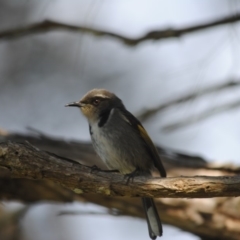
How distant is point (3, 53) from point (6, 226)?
3.94 metres

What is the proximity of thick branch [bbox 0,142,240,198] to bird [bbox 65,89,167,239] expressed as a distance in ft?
2.77

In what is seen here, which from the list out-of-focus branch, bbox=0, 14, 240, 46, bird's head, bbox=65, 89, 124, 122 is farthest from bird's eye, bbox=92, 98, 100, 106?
out-of-focus branch, bbox=0, 14, 240, 46

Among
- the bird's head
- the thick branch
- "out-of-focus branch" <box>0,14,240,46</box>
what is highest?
"out-of-focus branch" <box>0,14,240,46</box>

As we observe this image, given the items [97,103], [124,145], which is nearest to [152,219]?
[124,145]

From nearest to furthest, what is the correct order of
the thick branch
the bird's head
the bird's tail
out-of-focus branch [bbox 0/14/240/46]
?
the thick branch < the bird's tail < out-of-focus branch [bbox 0/14/240/46] < the bird's head

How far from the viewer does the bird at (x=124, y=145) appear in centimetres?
464

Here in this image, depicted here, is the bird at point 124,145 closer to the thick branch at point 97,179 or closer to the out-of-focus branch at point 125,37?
the out-of-focus branch at point 125,37

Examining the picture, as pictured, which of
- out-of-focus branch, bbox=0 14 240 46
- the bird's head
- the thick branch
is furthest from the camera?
the bird's head

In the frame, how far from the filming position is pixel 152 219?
4746 millimetres

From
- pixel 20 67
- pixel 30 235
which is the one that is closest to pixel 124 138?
pixel 30 235

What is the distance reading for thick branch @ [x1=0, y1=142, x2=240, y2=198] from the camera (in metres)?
3.54

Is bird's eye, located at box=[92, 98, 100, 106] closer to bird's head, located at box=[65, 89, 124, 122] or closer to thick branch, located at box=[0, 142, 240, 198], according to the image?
bird's head, located at box=[65, 89, 124, 122]

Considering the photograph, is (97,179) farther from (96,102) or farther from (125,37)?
(125,37)

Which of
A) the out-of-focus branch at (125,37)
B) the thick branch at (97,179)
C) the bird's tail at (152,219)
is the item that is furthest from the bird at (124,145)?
the thick branch at (97,179)
